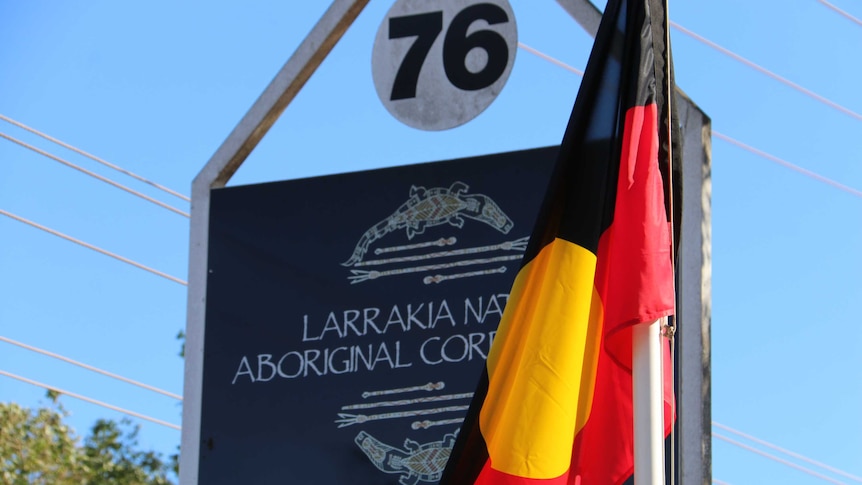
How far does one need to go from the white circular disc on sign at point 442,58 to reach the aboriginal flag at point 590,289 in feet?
5.68

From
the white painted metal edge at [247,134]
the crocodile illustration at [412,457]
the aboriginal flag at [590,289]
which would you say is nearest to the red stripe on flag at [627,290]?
the aboriginal flag at [590,289]

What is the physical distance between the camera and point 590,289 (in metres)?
5.02

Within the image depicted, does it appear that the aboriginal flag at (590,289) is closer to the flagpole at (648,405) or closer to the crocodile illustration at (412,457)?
the flagpole at (648,405)

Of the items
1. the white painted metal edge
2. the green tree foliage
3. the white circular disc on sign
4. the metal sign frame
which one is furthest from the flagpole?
the green tree foliage

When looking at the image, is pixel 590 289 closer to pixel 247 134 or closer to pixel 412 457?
pixel 412 457

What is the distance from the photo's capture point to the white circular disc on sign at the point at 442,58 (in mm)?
6992

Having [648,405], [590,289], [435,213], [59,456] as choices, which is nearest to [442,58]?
[435,213]

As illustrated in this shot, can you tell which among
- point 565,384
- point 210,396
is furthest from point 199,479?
point 565,384

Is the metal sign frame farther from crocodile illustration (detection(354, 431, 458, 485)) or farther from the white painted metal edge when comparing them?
crocodile illustration (detection(354, 431, 458, 485))

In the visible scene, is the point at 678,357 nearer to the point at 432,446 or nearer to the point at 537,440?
the point at 432,446

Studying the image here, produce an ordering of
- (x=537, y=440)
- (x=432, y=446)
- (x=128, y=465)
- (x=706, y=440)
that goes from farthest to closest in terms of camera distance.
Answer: (x=128, y=465) < (x=432, y=446) < (x=706, y=440) < (x=537, y=440)

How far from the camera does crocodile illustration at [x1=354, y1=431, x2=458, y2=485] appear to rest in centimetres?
634

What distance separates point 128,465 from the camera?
23.1 m

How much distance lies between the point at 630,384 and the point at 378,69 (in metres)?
2.60
